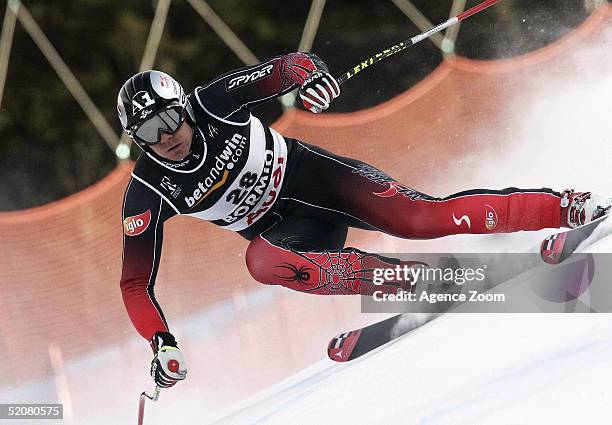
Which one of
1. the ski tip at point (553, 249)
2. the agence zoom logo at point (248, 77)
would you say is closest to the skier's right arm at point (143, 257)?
the agence zoom logo at point (248, 77)

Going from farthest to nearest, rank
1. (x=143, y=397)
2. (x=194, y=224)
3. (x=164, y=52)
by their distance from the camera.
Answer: (x=164, y=52), (x=194, y=224), (x=143, y=397)

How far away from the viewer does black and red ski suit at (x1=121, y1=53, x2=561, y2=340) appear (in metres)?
2.85

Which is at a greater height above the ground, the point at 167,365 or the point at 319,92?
the point at 319,92

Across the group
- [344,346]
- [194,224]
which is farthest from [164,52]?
[344,346]

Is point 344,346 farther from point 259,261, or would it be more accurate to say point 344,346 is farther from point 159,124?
A: point 159,124

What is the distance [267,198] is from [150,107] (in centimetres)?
54

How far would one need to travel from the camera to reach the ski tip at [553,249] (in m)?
2.78

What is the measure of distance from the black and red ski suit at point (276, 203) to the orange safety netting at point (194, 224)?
44.8 inches

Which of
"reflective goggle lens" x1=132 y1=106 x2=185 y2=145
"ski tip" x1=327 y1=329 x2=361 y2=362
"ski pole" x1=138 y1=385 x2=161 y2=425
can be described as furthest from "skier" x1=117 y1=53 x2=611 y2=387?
"ski tip" x1=327 y1=329 x2=361 y2=362

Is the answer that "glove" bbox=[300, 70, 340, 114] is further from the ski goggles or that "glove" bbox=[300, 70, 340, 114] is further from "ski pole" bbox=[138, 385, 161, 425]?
"ski pole" bbox=[138, 385, 161, 425]

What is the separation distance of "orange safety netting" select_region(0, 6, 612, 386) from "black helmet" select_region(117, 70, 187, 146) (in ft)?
4.70

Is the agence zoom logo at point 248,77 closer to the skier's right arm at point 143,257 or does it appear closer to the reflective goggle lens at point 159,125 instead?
the reflective goggle lens at point 159,125

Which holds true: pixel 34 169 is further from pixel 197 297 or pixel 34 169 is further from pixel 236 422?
pixel 236 422

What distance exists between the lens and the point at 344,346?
125 inches
